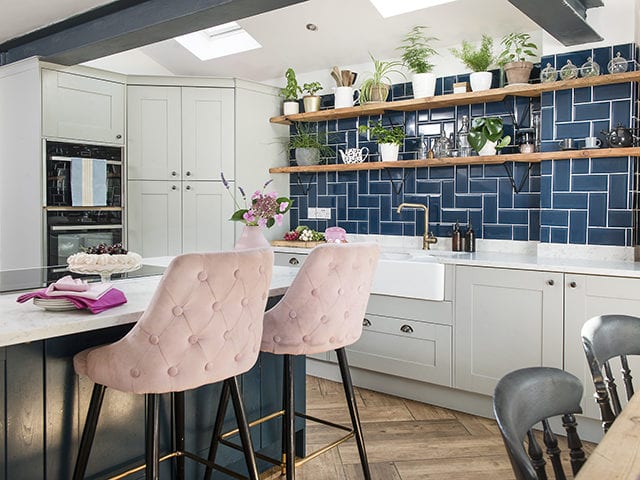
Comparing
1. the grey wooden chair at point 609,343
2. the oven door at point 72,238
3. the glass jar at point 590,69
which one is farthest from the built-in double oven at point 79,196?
the grey wooden chair at point 609,343

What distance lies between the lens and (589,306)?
3148 mm

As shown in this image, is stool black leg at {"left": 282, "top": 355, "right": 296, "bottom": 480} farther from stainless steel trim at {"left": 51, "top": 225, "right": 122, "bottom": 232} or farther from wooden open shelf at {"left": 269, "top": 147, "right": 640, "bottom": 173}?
stainless steel trim at {"left": 51, "top": 225, "right": 122, "bottom": 232}

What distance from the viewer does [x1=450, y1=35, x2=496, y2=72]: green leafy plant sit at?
396 cm

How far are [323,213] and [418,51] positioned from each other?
60.4 inches

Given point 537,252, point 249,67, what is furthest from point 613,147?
point 249,67

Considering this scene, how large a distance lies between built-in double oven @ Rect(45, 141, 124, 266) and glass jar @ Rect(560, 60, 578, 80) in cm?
330

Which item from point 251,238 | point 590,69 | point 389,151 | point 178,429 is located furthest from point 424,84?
point 178,429

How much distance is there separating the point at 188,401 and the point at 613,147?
107 inches

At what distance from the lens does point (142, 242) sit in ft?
16.2

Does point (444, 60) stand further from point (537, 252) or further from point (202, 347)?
point (202, 347)

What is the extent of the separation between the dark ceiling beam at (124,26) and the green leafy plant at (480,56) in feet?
4.71

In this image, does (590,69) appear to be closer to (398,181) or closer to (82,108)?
(398,181)

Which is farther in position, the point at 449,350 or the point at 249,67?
the point at 249,67

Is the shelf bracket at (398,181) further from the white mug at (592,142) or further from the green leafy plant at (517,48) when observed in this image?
the white mug at (592,142)
